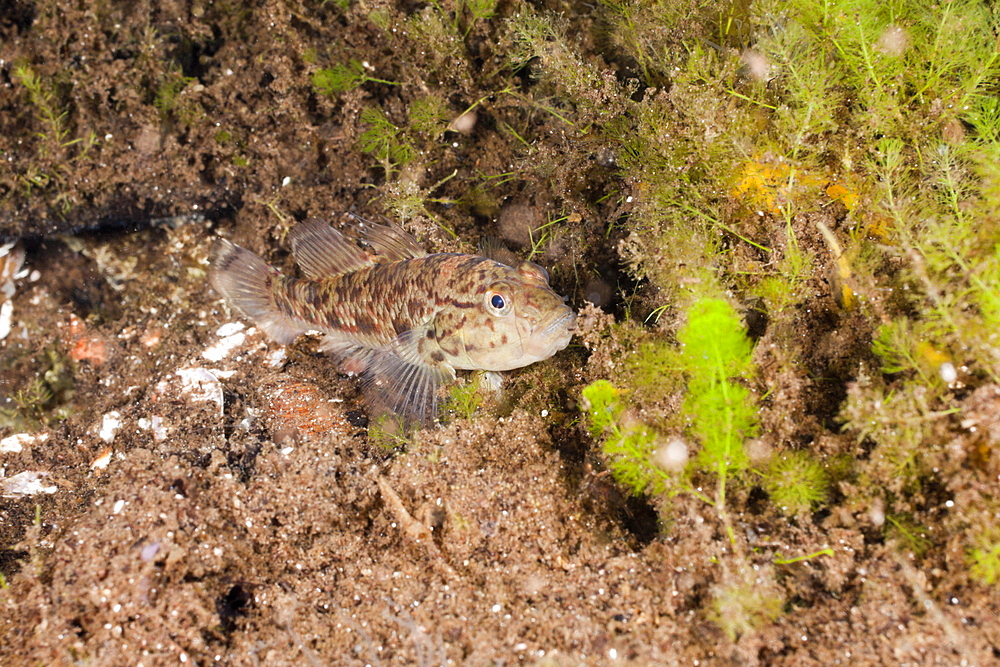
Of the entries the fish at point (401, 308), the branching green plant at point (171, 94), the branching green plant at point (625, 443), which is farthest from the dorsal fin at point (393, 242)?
the branching green plant at point (171, 94)

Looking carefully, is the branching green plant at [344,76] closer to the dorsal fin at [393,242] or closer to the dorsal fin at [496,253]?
the dorsal fin at [393,242]

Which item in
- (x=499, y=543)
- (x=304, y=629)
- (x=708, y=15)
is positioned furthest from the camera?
(x=708, y=15)

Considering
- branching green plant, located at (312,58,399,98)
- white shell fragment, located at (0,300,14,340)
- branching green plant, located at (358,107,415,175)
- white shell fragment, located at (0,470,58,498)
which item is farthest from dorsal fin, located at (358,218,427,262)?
white shell fragment, located at (0,300,14,340)

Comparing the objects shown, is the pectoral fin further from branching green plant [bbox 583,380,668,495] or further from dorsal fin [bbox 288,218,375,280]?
branching green plant [bbox 583,380,668,495]

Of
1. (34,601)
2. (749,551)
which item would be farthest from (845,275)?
(34,601)

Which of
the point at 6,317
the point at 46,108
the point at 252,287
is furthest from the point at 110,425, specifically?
the point at 46,108

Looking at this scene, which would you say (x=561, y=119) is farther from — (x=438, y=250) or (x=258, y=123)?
(x=258, y=123)
